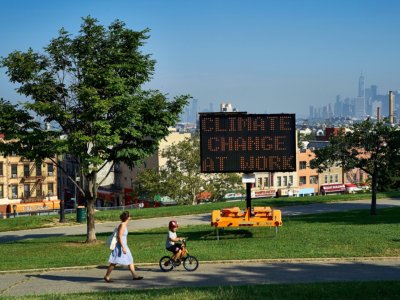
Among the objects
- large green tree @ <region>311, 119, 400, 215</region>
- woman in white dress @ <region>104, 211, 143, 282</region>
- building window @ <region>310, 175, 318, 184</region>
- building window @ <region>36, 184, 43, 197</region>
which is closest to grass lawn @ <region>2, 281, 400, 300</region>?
woman in white dress @ <region>104, 211, 143, 282</region>

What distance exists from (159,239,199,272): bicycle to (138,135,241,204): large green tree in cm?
3646

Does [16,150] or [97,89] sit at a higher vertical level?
[97,89]

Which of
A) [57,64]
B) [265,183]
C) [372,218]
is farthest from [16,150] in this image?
[265,183]

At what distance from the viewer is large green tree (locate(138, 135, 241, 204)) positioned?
5187cm

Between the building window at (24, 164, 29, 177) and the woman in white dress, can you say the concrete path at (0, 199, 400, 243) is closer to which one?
the woman in white dress

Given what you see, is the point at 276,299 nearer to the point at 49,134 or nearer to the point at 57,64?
the point at 49,134

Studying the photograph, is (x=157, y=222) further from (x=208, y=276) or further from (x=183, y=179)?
(x=183, y=179)

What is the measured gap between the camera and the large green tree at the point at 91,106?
1950 cm

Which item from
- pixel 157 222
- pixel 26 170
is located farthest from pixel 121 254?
pixel 26 170

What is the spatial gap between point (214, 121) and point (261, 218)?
3604mm

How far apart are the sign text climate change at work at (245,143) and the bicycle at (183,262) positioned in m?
5.50

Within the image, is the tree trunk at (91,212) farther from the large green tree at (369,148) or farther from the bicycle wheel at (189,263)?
the large green tree at (369,148)

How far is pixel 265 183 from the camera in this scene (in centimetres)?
8650

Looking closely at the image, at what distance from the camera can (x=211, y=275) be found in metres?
14.2
